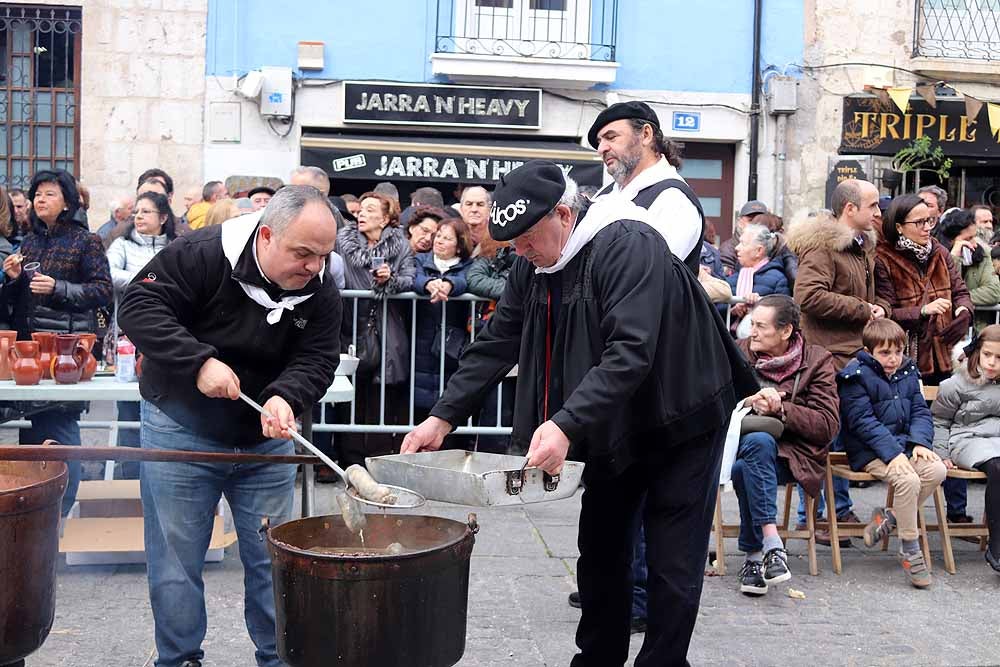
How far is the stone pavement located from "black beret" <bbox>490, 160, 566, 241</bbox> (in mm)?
1912

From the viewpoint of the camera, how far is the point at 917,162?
13203 millimetres

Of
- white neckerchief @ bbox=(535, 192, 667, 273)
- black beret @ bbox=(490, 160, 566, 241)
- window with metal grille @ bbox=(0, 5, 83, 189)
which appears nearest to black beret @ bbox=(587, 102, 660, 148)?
white neckerchief @ bbox=(535, 192, 667, 273)

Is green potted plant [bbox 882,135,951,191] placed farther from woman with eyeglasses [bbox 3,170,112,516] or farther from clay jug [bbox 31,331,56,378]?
clay jug [bbox 31,331,56,378]

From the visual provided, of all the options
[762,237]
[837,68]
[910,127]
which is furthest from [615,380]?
[910,127]

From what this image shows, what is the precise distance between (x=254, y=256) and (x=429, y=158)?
9107 mm

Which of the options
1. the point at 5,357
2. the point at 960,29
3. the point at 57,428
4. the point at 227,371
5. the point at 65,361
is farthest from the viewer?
the point at 960,29

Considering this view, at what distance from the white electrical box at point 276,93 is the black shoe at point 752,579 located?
8.50m

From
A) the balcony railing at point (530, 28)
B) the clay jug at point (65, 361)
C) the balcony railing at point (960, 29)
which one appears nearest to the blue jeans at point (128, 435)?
the clay jug at point (65, 361)

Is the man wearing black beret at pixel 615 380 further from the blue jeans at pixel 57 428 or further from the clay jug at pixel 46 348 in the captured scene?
the blue jeans at pixel 57 428

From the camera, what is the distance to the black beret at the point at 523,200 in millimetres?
3432

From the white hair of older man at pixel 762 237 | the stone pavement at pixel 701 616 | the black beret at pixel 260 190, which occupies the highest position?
the black beret at pixel 260 190

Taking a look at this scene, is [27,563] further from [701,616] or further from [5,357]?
[701,616]

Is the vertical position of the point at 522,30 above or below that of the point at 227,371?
above

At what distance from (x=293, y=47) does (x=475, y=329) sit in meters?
6.50
